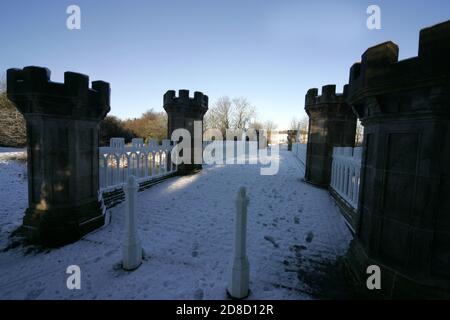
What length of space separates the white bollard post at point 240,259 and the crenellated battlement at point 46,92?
3.96 m

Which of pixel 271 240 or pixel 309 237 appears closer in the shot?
pixel 271 240

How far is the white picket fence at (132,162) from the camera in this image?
20.5 feet

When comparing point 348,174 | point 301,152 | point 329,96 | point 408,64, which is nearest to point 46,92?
point 408,64

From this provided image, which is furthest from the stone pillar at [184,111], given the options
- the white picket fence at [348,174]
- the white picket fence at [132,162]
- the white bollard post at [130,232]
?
the white bollard post at [130,232]

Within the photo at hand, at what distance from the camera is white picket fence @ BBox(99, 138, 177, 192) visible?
6.25m

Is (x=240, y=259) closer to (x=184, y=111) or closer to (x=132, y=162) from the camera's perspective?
(x=132, y=162)

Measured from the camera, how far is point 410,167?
2473 mm

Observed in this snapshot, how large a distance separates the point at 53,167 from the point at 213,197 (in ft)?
14.8

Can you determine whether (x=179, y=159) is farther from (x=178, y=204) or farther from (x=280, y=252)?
(x=280, y=252)

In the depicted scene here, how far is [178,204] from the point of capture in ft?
21.5

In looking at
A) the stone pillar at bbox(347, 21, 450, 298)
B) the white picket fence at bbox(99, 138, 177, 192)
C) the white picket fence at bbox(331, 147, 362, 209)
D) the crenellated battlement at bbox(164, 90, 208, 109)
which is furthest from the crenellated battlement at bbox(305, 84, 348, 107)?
the white picket fence at bbox(99, 138, 177, 192)

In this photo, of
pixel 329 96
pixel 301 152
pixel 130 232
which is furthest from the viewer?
pixel 301 152

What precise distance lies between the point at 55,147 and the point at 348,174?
281 inches
